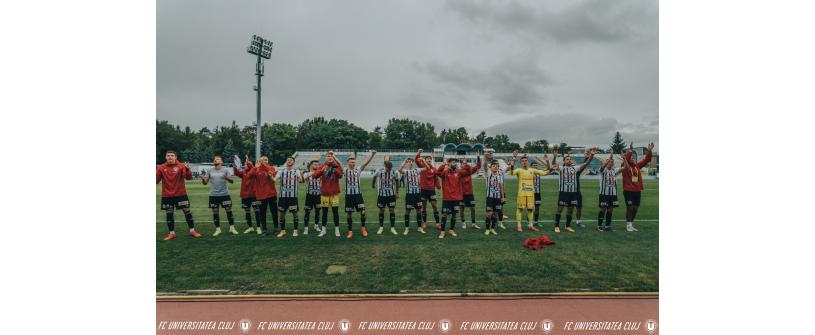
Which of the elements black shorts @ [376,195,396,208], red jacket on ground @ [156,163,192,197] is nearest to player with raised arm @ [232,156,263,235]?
red jacket on ground @ [156,163,192,197]

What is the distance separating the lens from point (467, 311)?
10.4ft

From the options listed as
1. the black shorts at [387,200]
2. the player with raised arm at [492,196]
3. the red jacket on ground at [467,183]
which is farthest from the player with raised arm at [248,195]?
the player with raised arm at [492,196]

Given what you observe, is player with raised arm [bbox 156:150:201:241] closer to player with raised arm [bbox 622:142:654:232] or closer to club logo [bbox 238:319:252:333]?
club logo [bbox 238:319:252:333]

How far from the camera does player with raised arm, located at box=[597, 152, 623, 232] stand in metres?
6.18

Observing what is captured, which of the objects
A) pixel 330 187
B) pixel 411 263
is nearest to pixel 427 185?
pixel 330 187

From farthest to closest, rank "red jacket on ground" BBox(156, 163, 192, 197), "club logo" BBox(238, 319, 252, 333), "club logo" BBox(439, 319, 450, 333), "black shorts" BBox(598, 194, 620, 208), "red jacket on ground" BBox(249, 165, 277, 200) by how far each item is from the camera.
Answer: "black shorts" BBox(598, 194, 620, 208)
"red jacket on ground" BBox(249, 165, 277, 200)
"red jacket on ground" BBox(156, 163, 192, 197)
"club logo" BBox(238, 319, 252, 333)
"club logo" BBox(439, 319, 450, 333)

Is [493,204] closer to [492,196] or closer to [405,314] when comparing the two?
[492,196]

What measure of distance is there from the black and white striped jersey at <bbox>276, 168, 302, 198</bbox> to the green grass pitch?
0.76m

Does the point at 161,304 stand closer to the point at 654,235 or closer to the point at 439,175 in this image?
the point at 439,175

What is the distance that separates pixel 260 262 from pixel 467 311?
107 inches

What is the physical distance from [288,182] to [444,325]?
390cm

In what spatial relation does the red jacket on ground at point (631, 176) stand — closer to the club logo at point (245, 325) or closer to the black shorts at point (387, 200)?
the black shorts at point (387, 200)

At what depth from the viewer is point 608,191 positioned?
623 centimetres

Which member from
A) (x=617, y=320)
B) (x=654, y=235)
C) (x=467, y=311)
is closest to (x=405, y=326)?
(x=467, y=311)
